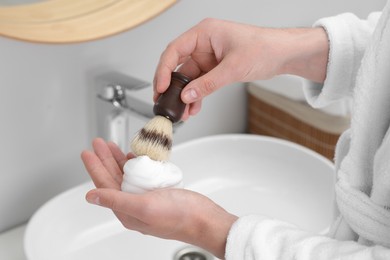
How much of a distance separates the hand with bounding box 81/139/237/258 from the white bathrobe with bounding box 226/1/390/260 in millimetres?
24

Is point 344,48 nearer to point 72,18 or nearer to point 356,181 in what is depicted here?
point 356,181

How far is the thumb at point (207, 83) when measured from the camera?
68 cm

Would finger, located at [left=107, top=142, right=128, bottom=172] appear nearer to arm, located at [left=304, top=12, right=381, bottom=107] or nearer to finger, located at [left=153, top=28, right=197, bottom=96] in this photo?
finger, located at [left=153, top=28, right=197, bottom=96]

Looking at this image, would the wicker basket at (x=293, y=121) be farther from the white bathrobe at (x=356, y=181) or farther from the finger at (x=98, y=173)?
the finger at (x=98, y=173)

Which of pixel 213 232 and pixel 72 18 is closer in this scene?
pixel 213 232

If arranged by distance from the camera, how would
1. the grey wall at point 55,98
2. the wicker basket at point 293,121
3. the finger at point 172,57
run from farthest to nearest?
1. the wicker basket at point 293,121
2. the grey wall at point 55,98
3. the finger at point 172,57

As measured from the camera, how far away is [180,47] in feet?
2.55

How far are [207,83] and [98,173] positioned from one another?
0.18m

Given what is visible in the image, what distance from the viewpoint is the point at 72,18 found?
35.8 inches

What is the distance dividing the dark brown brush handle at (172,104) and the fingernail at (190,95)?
13mm

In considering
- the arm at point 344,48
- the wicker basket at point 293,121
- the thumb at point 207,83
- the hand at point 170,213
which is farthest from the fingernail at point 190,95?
the wicker basket at point 293,121

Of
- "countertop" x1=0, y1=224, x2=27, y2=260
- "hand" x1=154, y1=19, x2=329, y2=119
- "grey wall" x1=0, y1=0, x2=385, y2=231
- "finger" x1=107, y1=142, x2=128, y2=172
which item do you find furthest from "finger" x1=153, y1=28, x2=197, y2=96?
"countertop" x1=0, y1=224, x2=27, y2=260

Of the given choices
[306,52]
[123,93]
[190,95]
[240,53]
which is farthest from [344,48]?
[123,93]

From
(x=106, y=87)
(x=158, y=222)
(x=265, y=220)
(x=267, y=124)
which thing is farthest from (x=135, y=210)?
(x=267, y=124)
